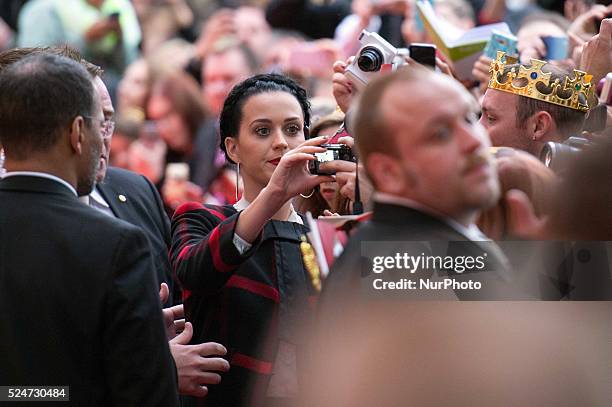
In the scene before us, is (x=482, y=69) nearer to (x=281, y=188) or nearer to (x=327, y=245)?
(x=281, y=188)

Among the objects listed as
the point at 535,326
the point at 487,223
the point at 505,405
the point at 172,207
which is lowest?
the point at 172,207

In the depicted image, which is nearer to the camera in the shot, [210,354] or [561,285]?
[561,285]

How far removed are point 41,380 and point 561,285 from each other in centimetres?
125

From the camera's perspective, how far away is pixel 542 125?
3404 mm

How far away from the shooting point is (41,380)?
2.64m

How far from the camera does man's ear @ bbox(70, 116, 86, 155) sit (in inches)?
109

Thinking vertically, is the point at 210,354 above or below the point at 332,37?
below

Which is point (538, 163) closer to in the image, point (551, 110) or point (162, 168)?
point (551, 110)

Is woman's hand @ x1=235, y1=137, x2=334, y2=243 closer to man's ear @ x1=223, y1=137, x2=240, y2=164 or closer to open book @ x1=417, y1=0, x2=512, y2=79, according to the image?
man's ear @ x1=223, y1=137, x2=240, y2=164

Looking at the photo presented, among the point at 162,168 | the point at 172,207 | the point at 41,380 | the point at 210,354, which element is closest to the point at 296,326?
the point at 210,354

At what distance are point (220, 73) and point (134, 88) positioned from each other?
0.84 m

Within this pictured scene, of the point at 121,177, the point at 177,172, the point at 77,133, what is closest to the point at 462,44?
the point at 121,177

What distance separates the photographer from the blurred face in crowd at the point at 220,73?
308 inches

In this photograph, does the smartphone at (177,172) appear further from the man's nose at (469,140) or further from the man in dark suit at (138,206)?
the man's nose at (469,140)
